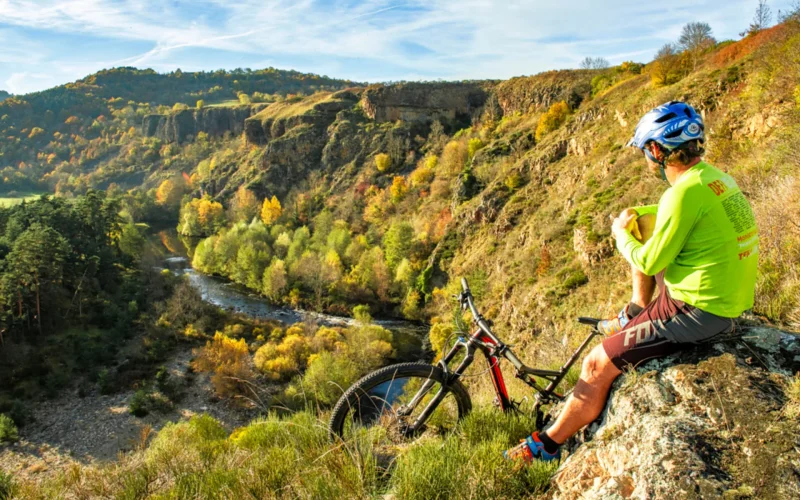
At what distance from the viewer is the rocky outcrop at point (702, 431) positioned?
7.11ft

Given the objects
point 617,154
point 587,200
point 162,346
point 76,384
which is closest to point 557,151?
point 617,154

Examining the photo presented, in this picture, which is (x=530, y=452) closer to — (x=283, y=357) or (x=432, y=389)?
(x=432, y=389)

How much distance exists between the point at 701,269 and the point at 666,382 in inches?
32.4

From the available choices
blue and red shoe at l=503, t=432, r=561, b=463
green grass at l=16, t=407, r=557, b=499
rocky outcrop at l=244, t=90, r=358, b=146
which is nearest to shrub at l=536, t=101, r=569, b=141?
rocky outcrop at l=244, t=90, r=358, b=146

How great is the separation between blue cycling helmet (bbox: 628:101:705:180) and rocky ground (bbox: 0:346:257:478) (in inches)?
966

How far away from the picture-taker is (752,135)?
17766 mm

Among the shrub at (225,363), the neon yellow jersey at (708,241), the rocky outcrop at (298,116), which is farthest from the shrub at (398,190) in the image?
the neon yellow jersey at (708,241)

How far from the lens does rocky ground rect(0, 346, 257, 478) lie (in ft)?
70.1

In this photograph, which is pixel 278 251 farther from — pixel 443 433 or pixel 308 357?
pixel 443 433

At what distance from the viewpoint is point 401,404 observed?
13.4 feet

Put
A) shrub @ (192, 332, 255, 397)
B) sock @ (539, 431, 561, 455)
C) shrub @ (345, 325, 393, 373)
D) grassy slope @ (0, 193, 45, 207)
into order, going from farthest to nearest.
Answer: grassy slope @ (0, 193, 45, 207)
shrub @ (345, 325, 393, 373)
shrub @ (192, 332, 255, 397)
sock @ (539, 431, 561, 455)

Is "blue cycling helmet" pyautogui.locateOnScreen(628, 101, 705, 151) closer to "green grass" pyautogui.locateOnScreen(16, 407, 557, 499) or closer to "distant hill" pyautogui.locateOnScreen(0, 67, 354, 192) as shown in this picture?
"green grass" pyautogui.locateOnScreen(16, 407, 557, 499)

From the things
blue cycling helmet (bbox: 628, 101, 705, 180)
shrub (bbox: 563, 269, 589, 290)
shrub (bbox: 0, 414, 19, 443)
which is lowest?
shrub (bbox: 0, 414, 19, 443)

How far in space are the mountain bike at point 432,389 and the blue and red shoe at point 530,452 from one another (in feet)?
2.17
